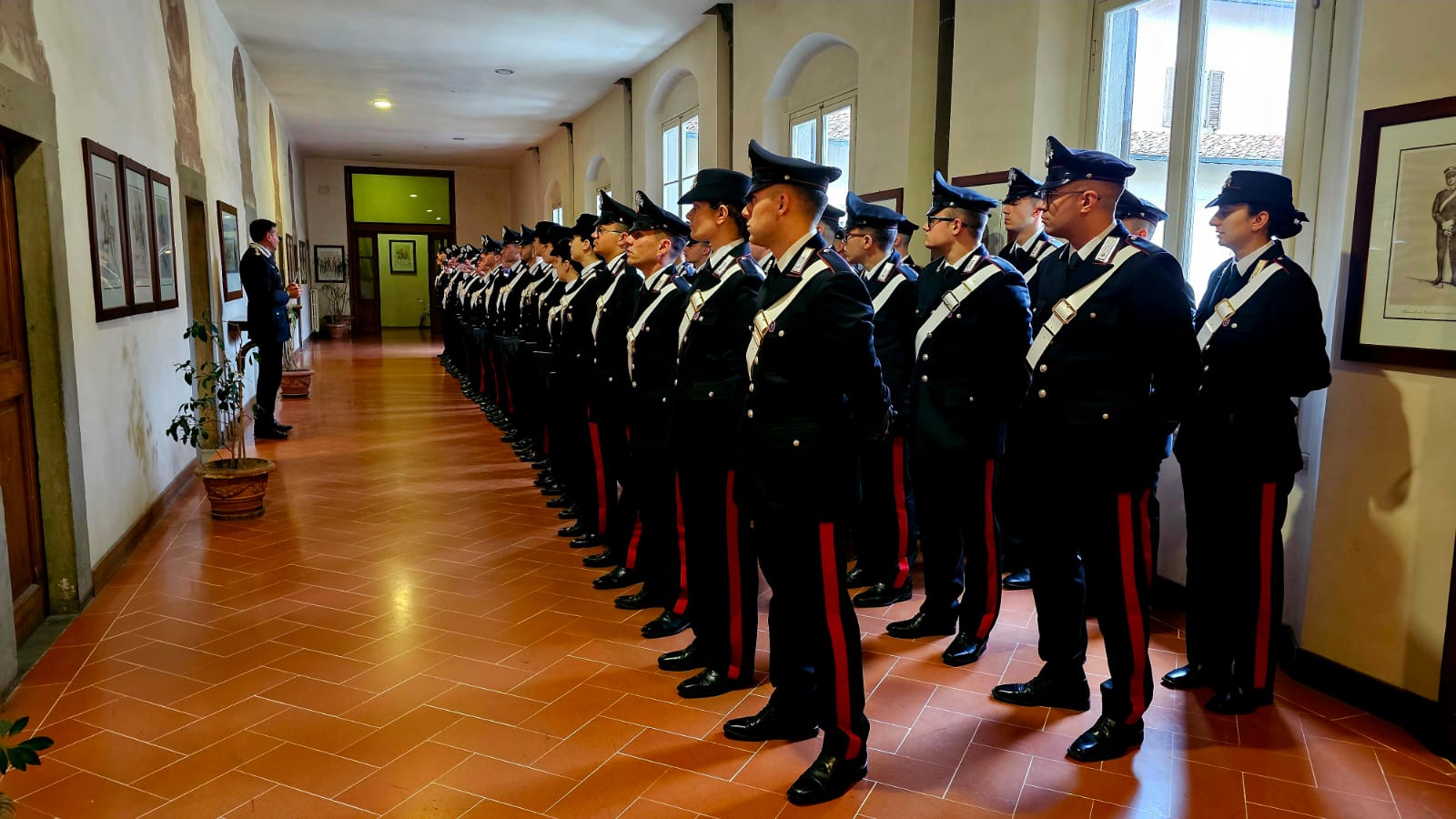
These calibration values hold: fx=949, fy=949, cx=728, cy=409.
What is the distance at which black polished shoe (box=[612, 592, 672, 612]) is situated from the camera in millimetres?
4023

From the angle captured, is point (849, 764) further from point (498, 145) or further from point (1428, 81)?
point (498, 145)

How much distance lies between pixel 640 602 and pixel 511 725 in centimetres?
113

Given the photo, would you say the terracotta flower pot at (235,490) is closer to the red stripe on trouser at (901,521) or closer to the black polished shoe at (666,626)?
the black polished shoe at (666,626)

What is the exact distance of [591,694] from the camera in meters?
3.18

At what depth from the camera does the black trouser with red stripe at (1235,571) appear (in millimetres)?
3092

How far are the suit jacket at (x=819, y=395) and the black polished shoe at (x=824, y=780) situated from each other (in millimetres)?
672

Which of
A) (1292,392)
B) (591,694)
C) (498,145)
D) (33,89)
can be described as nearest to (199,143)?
(33,89)

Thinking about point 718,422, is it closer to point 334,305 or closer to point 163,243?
point 163,243

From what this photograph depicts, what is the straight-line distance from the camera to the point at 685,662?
3.36 meters

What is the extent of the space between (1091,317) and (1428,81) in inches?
54.9

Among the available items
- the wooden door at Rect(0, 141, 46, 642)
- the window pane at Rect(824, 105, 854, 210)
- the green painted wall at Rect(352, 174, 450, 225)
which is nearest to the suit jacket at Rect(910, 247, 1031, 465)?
the wooden door at Rect(0, 141, 46, 642)

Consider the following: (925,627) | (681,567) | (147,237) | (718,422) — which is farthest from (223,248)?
(925,627)

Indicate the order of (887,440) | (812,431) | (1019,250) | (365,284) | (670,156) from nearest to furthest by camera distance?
1. (812,431)
2. (887,440)
3. (1019,250)
4. (670,156)
5. (365,284)

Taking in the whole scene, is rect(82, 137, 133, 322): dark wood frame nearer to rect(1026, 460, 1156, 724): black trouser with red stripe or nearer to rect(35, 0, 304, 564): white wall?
rect(35, 0, 304, 564): white wall
